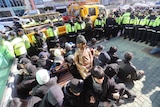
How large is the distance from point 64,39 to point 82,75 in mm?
4727

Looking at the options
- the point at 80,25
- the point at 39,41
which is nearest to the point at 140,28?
the point at 80,25

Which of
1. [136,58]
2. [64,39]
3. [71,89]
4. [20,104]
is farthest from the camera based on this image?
[64,39]

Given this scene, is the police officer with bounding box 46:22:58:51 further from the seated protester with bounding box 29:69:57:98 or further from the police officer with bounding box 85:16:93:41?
the seated protester with bounding box 29:69:57:98

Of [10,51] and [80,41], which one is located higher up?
[80,41]

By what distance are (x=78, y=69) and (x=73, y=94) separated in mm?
904

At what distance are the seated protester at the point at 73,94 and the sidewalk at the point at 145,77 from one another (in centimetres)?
162

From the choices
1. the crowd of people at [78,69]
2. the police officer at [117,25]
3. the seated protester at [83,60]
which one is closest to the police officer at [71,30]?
the crowd of people at [78,69]

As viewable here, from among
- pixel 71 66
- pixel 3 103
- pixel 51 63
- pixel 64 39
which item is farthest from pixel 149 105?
pixel 64 39

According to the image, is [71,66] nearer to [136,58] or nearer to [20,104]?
[20,104]

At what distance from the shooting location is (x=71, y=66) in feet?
10.1

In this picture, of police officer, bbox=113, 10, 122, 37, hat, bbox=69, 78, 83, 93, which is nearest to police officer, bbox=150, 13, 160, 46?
police officer, bbox=113, 10, 122, 37

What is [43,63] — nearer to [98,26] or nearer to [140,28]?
[98,26]

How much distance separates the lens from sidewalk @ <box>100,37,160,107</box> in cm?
311

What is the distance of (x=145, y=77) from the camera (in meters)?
3.98
